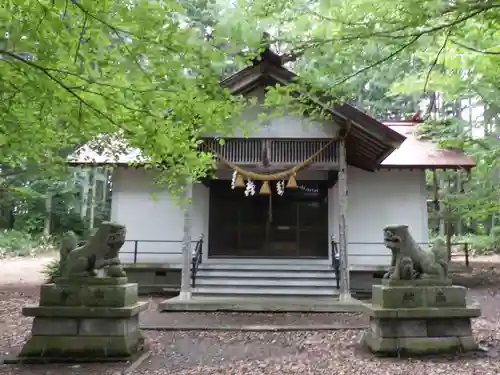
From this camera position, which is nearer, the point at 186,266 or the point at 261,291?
the point at 186,266

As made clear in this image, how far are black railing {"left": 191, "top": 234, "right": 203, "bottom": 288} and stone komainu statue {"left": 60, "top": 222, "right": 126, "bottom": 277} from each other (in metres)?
4.78

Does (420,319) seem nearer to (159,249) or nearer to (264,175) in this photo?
(264,175)

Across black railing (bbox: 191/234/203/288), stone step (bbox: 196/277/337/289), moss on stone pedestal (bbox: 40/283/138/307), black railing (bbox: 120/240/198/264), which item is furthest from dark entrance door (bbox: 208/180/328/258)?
moss on stone pedestal (bbox: 40/283/138/307)

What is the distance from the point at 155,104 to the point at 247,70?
23.0ft

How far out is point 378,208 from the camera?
Result: 42.5 feet

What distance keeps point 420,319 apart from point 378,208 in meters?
7.31

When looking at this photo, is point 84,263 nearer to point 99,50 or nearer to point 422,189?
point 99,50

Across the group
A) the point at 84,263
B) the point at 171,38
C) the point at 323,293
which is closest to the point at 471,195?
the point at 323,293

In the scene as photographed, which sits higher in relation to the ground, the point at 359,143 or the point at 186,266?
the point at 359,143

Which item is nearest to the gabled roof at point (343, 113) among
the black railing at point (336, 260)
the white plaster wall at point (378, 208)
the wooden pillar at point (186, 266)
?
the white plaster wall at point (378, 208)

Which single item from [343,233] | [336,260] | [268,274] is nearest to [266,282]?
[268,274]

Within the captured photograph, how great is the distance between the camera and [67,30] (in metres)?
3.03

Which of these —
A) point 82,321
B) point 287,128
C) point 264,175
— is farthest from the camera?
point 287,128

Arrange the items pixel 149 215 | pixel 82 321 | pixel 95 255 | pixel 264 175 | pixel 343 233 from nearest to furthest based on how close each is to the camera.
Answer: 1. pixel 82 321
2. pixel 95 255
3. pixel 264 175
4. pixel 343 233
5. pixel 149 215
